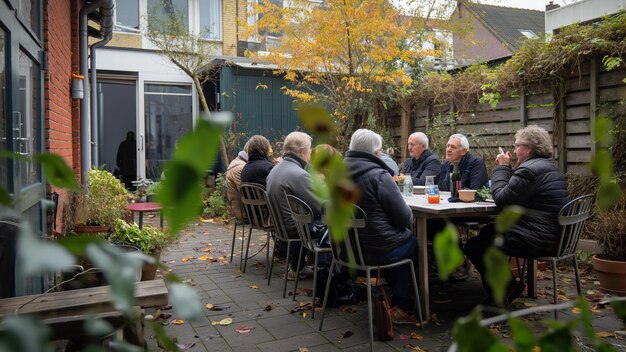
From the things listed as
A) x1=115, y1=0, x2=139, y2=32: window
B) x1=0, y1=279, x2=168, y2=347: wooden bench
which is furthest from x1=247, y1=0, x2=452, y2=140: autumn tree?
x1=0, y1=279, x2=168, y2=347: wooden bench

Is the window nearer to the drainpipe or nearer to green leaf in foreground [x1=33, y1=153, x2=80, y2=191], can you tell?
the drainpipe

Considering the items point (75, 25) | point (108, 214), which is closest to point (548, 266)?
point (108, 214)

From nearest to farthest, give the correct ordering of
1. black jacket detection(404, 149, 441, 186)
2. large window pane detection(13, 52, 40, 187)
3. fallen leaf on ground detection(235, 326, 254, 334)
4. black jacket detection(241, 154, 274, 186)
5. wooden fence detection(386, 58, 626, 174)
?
large window pane detection(13, 52, 40, 187), fallen leaf on ground detection(235, 326, 254, 334), wooden fence detection(386, 58, 626, 174), black jacket detection(241, 154, 274, 186), black jacket detection(404, 149, 441, 186)

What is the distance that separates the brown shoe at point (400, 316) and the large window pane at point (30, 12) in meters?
3.20

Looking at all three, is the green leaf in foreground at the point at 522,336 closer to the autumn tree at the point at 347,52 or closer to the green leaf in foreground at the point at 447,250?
the green leaf in foreground at the point at 447,250

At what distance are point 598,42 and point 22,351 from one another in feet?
19.9

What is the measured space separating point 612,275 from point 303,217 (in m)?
2.69

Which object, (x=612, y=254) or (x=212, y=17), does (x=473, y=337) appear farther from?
(x=212, y=17)

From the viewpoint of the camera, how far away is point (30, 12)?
12.4 ft

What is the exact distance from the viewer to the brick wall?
14.2ft

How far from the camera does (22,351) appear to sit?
0.42m

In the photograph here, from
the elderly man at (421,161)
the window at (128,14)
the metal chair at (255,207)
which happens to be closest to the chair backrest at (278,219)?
the metal chair at (255,207)

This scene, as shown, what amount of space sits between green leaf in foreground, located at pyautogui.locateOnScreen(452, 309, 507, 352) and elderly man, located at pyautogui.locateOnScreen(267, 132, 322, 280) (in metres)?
3.81

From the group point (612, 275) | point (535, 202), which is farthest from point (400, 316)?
point (612, 275)
